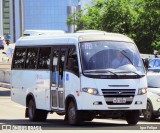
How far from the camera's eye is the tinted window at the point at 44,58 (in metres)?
22.0

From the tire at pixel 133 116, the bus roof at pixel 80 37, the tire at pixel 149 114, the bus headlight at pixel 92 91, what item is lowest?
the tire at pixel 149 114

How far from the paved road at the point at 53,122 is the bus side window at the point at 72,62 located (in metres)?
1.49

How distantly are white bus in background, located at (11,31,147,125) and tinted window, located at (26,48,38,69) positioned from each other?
1.78ft

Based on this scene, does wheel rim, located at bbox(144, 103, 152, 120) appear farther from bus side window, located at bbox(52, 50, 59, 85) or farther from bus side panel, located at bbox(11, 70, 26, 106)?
bus side window, located at bbox(52, 50, 59, 85)

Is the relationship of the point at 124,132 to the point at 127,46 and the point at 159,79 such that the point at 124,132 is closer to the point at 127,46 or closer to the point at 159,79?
the point at 127,46

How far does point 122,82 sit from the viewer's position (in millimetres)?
19969

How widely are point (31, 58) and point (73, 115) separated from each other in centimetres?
368

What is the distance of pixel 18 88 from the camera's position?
2441 cm

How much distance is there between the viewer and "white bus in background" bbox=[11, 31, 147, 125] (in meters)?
19.8

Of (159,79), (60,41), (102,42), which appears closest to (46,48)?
(60,41)

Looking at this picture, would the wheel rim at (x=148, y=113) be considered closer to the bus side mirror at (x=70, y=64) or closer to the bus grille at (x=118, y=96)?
the bus grille at (x=118, y=96)

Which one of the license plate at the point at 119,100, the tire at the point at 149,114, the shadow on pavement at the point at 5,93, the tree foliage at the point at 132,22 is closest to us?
the license plate at the point at 119,100

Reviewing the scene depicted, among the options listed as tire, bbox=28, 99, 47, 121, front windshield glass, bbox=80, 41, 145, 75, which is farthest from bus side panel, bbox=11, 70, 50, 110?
front windshield glass, bbox=80, 41, 145, 75

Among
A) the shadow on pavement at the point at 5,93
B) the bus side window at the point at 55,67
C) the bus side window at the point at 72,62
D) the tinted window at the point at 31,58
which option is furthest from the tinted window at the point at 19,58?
the shadow on pavement at the point at 5,93
